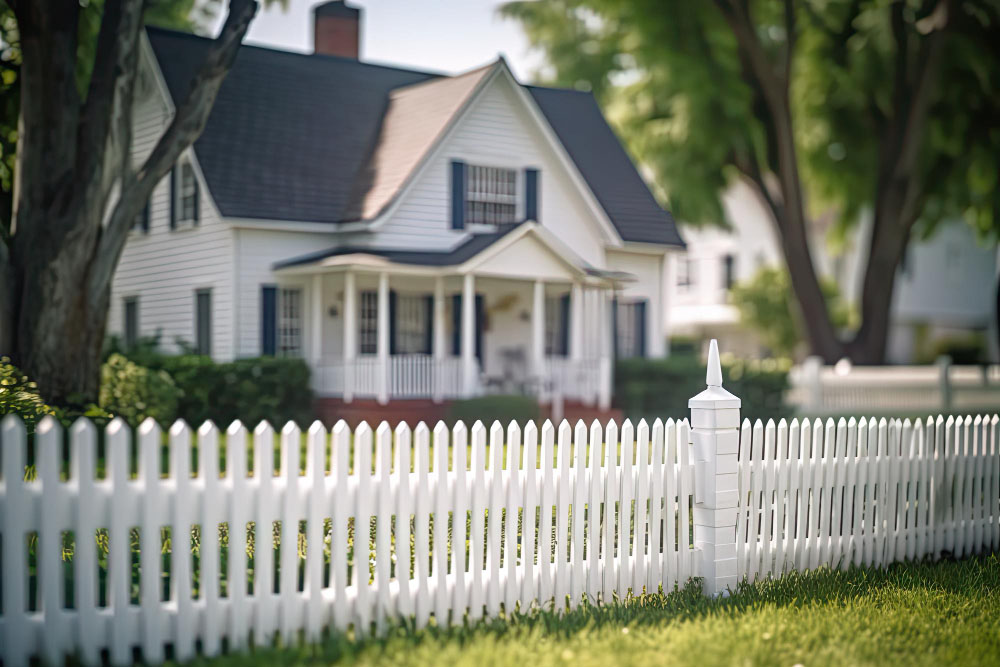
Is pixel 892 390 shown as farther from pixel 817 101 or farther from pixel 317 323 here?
pixel 317 323

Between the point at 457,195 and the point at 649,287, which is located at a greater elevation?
the point at 457,195

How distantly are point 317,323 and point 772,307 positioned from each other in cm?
2525

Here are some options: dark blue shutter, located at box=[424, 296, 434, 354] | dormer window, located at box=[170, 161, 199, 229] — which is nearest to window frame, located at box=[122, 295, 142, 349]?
dormer window, located at box=[170, 161, 199, 229]

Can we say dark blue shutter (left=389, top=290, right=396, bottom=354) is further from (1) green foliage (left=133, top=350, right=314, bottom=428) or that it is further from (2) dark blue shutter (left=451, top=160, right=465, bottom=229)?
(1) green foliage (left=133, top=350, right=314, bottom=428)

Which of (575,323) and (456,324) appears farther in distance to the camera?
(575,323)

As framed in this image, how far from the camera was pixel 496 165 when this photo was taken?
23.2 meters

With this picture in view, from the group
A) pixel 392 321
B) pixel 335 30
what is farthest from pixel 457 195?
pixel 335 30

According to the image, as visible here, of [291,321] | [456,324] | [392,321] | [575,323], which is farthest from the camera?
[575,323]

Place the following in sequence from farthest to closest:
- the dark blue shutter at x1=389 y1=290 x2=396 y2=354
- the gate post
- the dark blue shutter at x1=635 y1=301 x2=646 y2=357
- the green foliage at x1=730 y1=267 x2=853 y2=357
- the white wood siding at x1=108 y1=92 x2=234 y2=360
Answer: the green foliage at x1=730 y1=267 x2=853 y2=357, the dark blue shutter at x1=635 y1=301 x2=646 y2=357, the dark blue shutter at x1=389 y1=290 x2=396 y2=354, the white wood siding at x1=108 y1=92 x2=234 y2=360, the gate post

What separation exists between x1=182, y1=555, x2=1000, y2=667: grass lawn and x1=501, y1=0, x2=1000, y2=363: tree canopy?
21.1 metres

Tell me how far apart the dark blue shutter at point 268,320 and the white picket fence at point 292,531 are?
14.1 m

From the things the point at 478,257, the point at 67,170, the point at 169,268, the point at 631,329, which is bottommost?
the point at 631,329

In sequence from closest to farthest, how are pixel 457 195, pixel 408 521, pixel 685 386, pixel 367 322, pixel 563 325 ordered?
pixel 408 521 → pixel 367 322 → pixel 457 195 → pixel 685 386 → pixel 563 325

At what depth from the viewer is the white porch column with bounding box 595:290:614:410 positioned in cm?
2206
